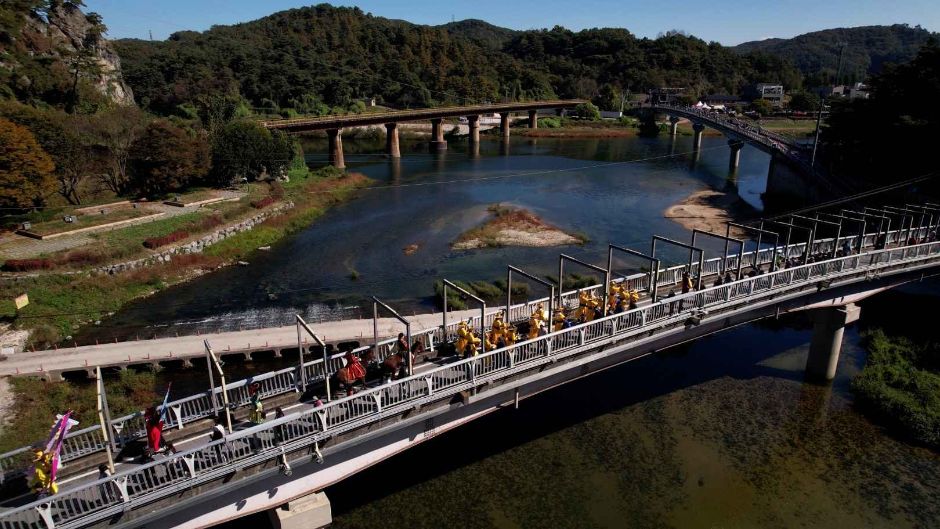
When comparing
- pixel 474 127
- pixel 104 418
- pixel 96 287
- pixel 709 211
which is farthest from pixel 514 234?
pixel 474 127

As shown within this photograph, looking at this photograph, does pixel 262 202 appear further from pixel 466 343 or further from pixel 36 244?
pixel 466 343

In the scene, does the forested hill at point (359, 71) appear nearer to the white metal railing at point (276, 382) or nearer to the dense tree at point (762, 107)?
Answer: the dense tree at point (762, 107)

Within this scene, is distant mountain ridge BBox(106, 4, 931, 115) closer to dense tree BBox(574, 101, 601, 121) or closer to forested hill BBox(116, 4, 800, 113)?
forested hill BBox(116, 4, 800, 113)

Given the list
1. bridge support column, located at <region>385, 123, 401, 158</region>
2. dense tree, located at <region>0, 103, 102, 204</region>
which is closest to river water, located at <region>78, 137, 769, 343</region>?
bridge support column, located at <region>385, 123, 401, 158</region>

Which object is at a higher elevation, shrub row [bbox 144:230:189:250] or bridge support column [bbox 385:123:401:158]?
bridge support column [bbox 385:123:401:158]

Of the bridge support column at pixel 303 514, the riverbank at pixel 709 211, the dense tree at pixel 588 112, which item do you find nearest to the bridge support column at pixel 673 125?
the dense tree at pixel 588 112

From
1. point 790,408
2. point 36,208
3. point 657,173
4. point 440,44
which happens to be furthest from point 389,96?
point 790,408

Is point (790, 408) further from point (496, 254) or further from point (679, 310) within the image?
point (496, 254)
